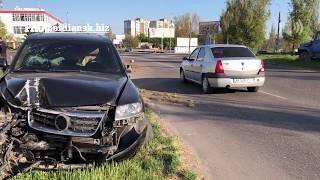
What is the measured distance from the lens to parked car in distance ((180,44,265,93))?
1345 cm

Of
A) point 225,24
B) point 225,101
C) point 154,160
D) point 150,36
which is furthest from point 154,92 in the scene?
point 150,36

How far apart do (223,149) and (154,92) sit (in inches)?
285

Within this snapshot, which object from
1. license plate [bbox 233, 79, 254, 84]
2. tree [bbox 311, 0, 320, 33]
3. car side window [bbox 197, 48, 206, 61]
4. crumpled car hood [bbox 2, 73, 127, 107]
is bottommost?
license plate [bbox 233, 79, 254, 84]

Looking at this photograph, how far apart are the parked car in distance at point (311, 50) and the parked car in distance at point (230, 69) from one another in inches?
708

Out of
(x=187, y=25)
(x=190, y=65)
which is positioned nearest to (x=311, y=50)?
(x=190, y=65)

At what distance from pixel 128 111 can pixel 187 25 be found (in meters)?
109

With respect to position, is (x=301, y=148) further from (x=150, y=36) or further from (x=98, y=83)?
(x=150, y=36)

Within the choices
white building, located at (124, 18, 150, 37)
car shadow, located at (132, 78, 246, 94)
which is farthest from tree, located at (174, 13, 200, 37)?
car shadow, located at (132, 78, 246, 94)

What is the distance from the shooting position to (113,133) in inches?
192

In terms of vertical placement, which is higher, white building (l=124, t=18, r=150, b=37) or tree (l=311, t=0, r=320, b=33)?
white building (l=124, t=18, r=150, b=37)

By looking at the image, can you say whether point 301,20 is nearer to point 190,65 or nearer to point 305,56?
point 305,56

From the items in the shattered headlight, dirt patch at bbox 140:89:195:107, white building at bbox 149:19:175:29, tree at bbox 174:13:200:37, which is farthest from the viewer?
white building at bbox 149:19:175:29

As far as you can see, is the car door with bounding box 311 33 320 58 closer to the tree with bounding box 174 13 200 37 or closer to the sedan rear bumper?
the sedan rear bumper

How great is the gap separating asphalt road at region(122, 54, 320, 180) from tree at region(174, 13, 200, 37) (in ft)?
322
